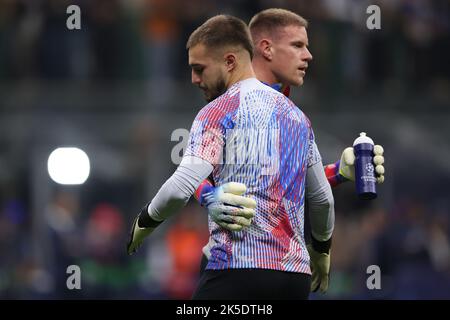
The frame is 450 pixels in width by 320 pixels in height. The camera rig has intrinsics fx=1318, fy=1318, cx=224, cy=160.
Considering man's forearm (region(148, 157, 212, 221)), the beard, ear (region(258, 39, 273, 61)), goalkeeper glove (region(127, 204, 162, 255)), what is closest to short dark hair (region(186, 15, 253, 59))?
the beard

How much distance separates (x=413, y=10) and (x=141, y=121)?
4072mm

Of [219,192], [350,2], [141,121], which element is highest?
[350,2]

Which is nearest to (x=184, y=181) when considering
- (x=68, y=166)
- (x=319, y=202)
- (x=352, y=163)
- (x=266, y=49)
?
(x=319, y=202)

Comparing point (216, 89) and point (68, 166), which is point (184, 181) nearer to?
point (216, 89)

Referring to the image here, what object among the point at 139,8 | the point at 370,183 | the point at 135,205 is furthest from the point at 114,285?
the point at 370,183

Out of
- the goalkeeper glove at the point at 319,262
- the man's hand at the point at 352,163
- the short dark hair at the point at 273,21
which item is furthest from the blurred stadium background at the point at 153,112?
the short dark hair at the point at 273,21

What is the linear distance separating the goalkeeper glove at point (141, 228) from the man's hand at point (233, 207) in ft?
1.32

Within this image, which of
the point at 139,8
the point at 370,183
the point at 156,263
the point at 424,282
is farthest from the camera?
the point at 139,8

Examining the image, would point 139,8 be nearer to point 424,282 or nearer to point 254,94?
point 424,282

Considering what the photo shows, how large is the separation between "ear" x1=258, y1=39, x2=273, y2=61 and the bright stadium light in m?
7.06

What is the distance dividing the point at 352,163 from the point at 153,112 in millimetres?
11543

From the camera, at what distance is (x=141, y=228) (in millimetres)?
6590

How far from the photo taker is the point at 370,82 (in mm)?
18500

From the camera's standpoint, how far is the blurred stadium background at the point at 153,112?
1664 centimetres
